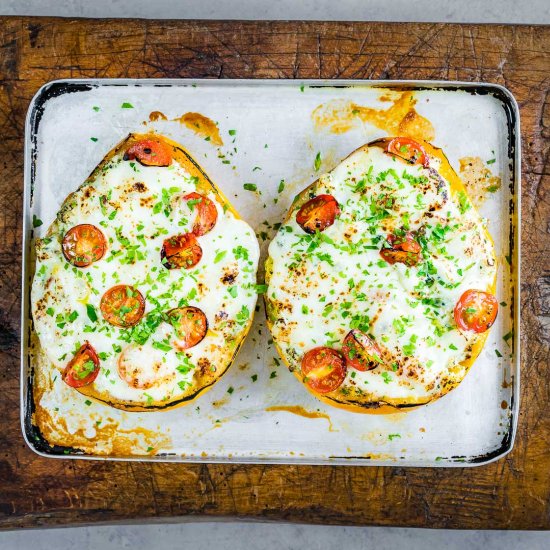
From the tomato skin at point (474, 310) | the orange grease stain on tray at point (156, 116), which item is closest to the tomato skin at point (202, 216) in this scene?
the orange grease stain on tray at point (156, 116)

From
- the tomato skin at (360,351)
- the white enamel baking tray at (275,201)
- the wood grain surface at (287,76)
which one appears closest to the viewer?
the tomato skin at (360,351)

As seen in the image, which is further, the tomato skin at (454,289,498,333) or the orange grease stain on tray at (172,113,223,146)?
the orange grease stain on tray at (172,113,223,146)

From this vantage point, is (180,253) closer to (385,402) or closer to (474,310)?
(385,402)

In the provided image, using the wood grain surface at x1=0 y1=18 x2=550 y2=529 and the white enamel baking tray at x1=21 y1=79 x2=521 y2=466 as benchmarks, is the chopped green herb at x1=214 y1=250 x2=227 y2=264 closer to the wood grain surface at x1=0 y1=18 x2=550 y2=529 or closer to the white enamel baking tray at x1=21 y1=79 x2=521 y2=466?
the white enamel baking tray at x1=21 y1=79 x2=521 y2=466

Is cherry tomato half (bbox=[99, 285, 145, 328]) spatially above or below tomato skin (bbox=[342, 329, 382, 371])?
above

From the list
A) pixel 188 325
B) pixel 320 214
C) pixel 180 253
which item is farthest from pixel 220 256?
pixel 320 214

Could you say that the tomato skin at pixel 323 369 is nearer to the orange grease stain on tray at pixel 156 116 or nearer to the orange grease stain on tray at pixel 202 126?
the orange grease stain on tray at pixel 202 126

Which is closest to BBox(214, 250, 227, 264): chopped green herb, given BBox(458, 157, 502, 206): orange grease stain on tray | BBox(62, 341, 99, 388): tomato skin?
BBox(62, 341, 99, 388): tomato skin
